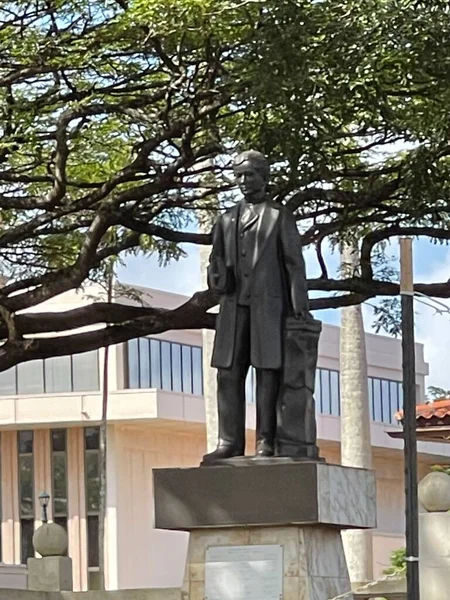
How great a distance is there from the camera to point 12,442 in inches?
2015

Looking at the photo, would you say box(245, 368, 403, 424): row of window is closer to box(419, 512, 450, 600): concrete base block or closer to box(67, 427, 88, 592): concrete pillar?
box(67, 427, 88, 592): concrete pillar

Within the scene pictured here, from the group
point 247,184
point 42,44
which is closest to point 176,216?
point 42,44

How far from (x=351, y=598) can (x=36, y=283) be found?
7.12 meters

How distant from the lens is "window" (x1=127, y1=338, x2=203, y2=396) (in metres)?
50.7

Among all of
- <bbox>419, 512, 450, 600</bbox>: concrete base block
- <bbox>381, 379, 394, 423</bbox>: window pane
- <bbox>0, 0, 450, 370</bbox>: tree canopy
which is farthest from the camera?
<bbox>381, 379, 394, 423</bbox>: window pane

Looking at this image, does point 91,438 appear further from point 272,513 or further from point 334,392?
point 272,513

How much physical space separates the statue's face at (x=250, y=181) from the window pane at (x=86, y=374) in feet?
127

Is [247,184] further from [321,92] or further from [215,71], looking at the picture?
[215,71]

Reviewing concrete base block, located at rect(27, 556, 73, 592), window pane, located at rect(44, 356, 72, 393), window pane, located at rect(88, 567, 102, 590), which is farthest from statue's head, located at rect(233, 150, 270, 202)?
window pane, located at rect(44, 356, 72, 393)

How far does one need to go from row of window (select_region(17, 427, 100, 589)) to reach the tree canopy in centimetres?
3064

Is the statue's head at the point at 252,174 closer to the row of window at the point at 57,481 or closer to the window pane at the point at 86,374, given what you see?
the row of window at the point at 57,481

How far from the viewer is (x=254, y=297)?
1180cm

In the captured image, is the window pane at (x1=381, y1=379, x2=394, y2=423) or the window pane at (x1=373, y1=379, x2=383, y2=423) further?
the window pane at (x1=381, y1=379, x2=394, y2=423)

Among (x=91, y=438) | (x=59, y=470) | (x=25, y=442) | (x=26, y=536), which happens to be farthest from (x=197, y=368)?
(x=26, y=536)
